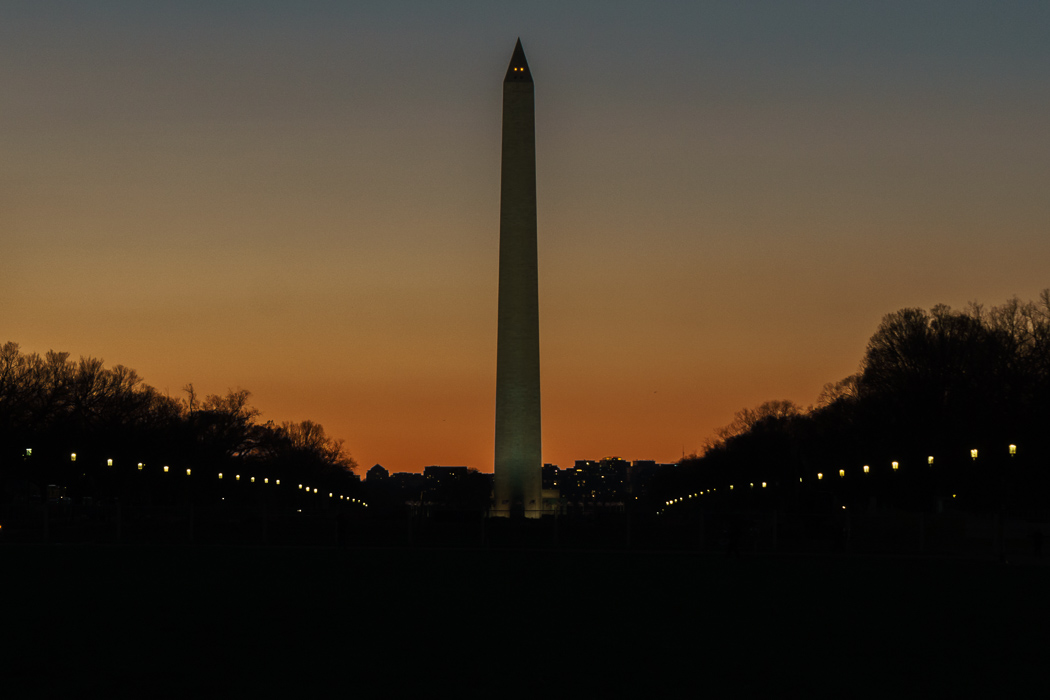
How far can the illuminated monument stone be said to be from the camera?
70.6 m

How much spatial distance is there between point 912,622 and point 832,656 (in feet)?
16.7

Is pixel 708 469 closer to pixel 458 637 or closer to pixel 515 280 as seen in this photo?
pixel 515 280

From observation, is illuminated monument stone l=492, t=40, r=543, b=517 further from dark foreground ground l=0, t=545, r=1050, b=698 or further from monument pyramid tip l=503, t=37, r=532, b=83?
dark foreground ground l=0, t=545, r=1050, b=698

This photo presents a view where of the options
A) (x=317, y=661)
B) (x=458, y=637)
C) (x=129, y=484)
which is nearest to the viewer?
(x=317, y=661)

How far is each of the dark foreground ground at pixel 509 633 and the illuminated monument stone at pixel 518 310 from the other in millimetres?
40599

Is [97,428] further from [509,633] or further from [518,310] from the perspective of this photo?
[509,633]

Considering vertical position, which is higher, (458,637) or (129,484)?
(129,484)

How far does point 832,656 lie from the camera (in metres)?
14.6

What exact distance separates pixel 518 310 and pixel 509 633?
55368mm

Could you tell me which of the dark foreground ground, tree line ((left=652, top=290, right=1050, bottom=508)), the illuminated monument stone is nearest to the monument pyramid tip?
the illuminated monument stone

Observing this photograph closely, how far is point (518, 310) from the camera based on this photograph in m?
71.7

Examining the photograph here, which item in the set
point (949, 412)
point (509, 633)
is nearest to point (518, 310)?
point (949, 412)

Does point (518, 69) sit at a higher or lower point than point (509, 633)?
higher

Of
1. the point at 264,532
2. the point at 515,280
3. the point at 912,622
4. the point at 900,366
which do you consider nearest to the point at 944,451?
the point at 900,366
